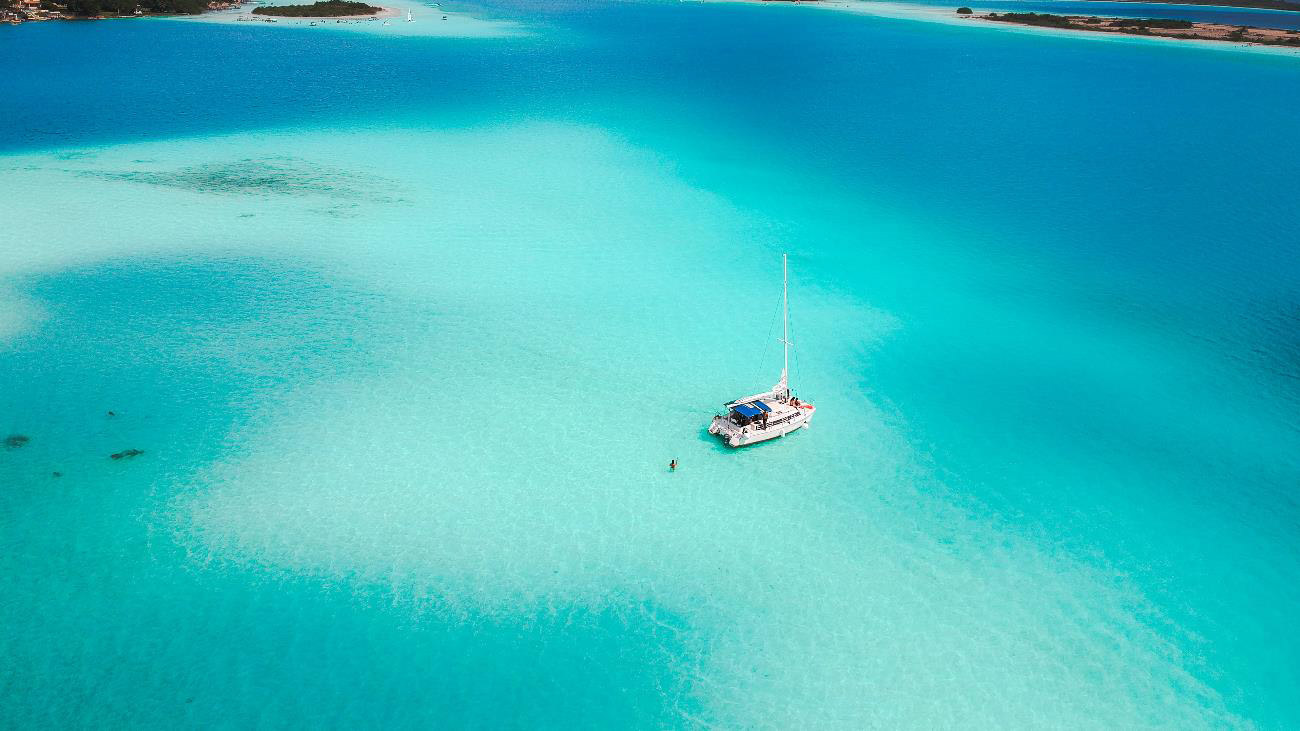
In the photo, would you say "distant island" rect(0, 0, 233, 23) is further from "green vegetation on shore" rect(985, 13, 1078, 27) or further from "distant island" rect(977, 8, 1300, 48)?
"distant island" rect(977, 8, 1300, 48)

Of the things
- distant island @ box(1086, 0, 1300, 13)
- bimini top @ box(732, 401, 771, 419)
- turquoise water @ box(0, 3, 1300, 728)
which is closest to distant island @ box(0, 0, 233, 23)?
turquoise water @ box(0, 3, 1300, 728)

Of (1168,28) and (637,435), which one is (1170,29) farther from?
(637,435)

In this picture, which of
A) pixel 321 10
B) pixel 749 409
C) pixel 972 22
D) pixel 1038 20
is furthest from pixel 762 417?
pixel 972 22

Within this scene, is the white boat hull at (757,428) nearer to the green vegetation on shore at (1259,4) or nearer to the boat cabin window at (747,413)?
the boat cabin window at (747,413)

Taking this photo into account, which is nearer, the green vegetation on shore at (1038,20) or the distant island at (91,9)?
the distant island at (91,9)

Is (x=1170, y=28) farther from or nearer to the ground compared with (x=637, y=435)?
farther from the ground

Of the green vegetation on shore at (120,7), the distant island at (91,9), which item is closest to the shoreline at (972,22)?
the green vegetation on shore at (120,7)
